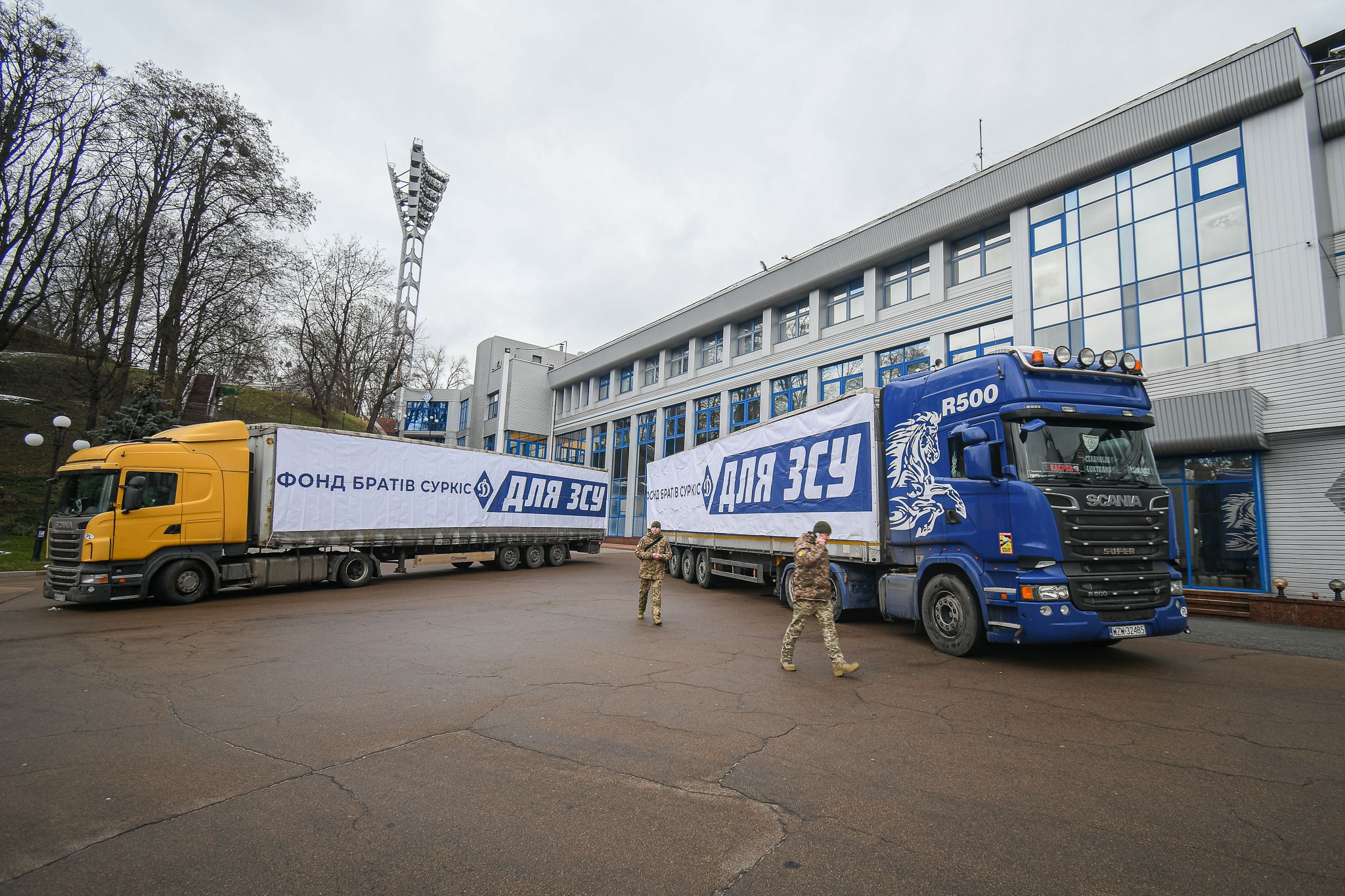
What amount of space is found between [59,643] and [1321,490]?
73.1 feet

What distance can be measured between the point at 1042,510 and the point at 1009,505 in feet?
1.18

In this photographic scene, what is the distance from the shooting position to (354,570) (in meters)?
16.0

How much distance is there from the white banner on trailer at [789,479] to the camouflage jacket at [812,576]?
2886 mm

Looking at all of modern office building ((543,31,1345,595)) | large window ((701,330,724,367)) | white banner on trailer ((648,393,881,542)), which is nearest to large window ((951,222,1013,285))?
modern office building ((543,31,1345,595))

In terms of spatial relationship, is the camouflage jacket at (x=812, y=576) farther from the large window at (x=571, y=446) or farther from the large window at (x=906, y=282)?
the large window at (x=571, y=446)

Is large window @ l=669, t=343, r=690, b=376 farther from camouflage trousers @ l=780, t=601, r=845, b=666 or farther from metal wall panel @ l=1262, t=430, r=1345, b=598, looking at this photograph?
camouflage trousers @ l=780, t=601, r=845, b=666

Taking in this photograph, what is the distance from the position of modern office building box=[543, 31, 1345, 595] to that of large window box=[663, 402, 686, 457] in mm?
13286

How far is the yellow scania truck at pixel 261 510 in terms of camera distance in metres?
11.9

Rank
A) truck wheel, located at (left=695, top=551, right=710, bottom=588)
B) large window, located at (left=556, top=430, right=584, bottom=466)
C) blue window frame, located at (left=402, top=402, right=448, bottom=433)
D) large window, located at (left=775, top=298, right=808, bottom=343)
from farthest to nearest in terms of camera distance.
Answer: blue window frame, located at (left=402, top=402, right=448, bottom=433) < large window, located at (left=556, top=430, right=584, bottom=466) < large window, located at (left=775, top=298, right=808, bottom=343) < truck wheel, located at (left=695, top=551, right=710, bottom=588)

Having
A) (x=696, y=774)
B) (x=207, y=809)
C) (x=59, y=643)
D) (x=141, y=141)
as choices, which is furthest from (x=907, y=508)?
(x=141, y=141)

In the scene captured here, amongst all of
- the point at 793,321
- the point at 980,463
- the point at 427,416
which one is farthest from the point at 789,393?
the point at 427,416

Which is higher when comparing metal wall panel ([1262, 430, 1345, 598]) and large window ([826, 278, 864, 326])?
large window ([826, 278, 864, 326])

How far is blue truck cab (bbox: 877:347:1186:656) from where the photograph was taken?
6.86 metres

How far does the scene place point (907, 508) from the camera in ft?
29.8
